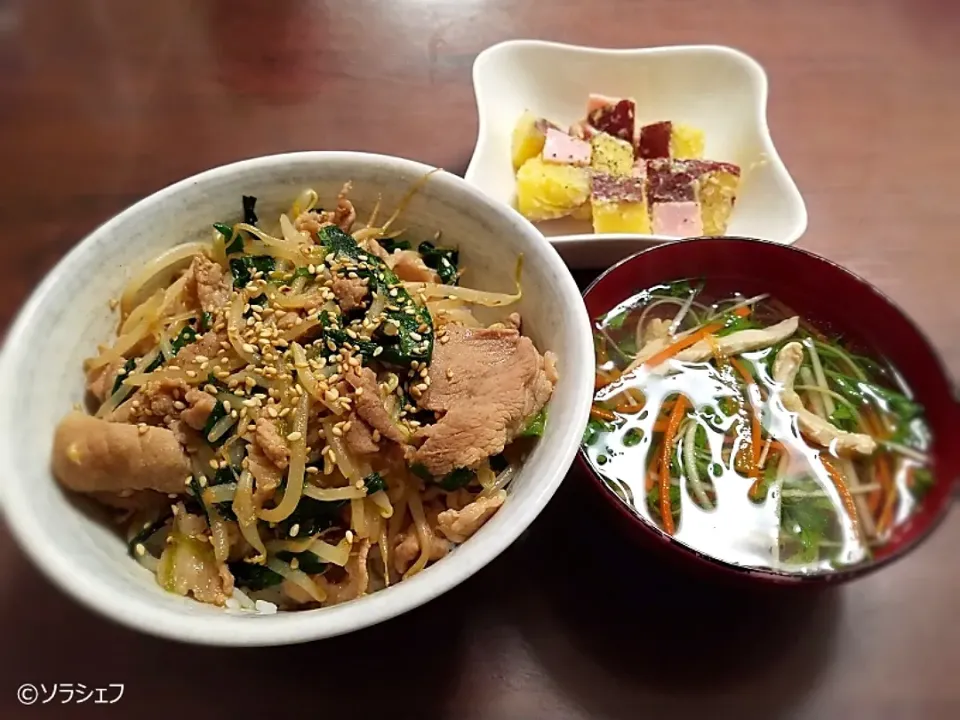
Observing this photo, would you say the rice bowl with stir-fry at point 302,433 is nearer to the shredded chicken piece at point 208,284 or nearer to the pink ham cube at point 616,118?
the shredded chicken piece at point 208,284

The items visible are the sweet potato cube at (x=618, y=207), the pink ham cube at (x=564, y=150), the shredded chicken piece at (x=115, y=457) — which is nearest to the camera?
the shredded chicken piece at (x=115, y=457)

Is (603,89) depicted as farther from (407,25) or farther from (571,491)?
(571,491)

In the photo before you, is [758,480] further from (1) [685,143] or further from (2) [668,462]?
(1) [685,143]

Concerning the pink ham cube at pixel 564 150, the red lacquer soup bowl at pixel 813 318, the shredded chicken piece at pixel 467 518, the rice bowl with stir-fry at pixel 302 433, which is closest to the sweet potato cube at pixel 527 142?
the pink ham cube at pixel 564 150

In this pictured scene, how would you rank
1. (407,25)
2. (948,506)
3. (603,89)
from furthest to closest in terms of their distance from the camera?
(407,25) → (603,89) → (948,506)

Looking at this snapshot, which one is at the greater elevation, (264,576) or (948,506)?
(948,506)

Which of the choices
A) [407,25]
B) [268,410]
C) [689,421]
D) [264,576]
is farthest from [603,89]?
[264,576]

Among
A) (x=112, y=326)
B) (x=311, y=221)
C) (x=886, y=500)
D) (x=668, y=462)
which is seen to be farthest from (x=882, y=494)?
(x=112, y=326)
